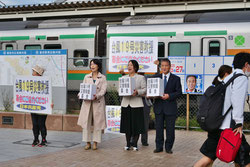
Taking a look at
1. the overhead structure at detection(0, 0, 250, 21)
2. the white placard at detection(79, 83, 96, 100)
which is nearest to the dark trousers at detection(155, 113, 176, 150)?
the white placard at detection(79, 83, 96, 100)

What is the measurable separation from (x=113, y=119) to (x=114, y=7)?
10.2 metres

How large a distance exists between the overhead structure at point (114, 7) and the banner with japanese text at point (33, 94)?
1006 centimetres

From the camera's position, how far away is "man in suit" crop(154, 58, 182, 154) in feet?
25.4

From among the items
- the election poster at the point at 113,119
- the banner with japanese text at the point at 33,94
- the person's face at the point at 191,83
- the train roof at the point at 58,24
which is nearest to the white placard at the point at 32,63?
the banner with japanese text at the point at 33,94

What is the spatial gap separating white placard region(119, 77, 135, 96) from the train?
380cm

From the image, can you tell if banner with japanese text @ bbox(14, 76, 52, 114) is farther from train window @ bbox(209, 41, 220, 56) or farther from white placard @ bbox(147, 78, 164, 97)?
train window @ bbox(209, 41, 220, 56)

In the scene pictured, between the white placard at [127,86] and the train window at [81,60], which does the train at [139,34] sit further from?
the white placard at [127,86]

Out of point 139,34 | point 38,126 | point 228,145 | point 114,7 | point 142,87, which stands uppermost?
point 114,7

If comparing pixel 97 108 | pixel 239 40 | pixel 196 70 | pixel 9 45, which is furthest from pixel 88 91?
pixel 9 45

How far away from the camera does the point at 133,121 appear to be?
8.05 metres

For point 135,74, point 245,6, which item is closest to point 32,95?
point 135,74

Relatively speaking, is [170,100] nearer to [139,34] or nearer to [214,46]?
[214,46]

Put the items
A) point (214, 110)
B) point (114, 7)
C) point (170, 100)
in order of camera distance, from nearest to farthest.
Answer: point (214, 110), point (170, 100), point (114, 7)

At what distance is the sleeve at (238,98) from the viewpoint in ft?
15.2
